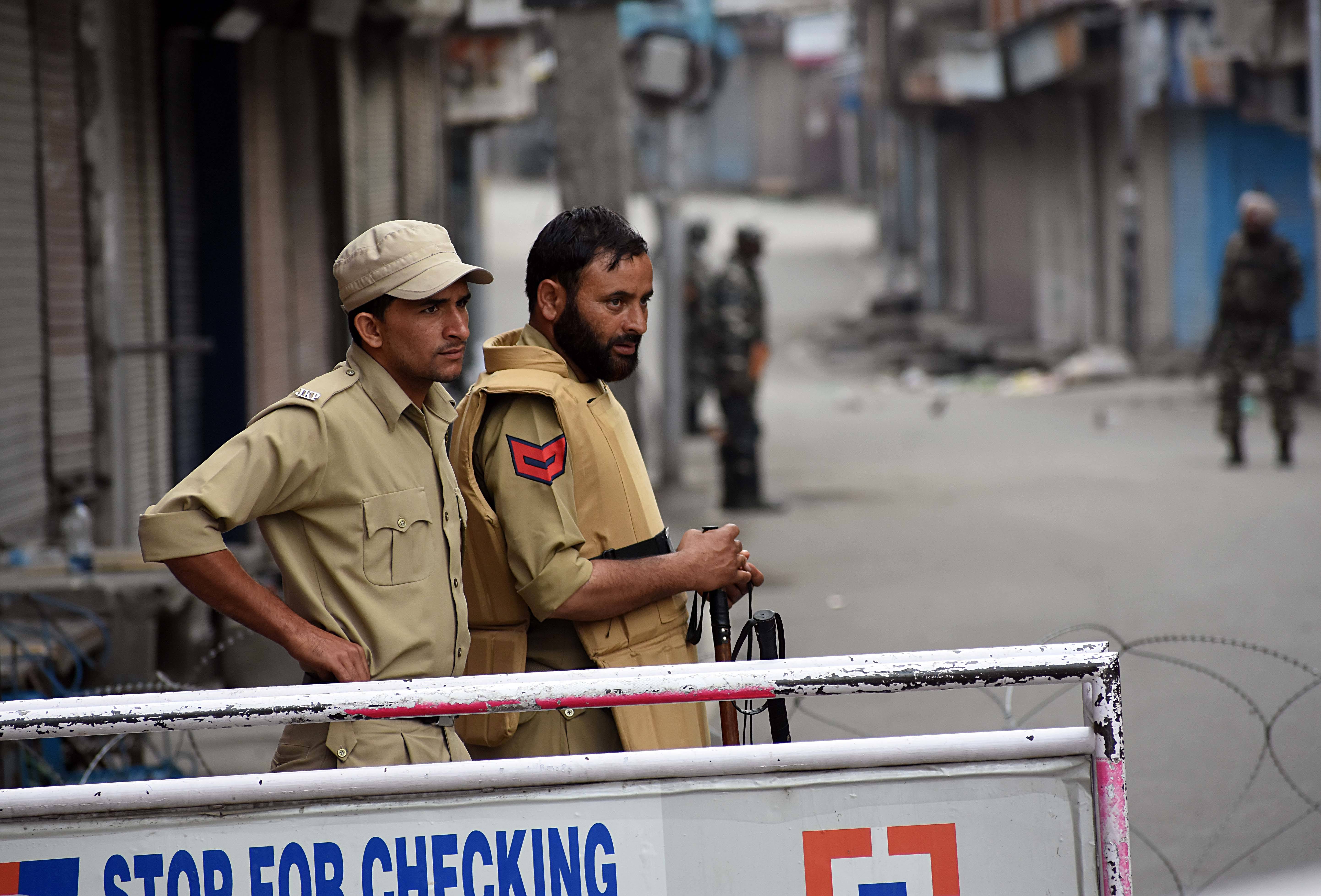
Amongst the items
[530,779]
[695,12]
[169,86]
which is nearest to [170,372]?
[169,86]

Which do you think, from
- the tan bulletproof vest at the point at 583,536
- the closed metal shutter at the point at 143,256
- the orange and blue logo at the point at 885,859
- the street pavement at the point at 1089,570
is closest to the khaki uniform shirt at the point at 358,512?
the tan bulletproof vest at the point at 583,536

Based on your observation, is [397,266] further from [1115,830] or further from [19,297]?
[19,297]

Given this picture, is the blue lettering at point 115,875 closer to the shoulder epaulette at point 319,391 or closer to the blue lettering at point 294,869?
the blue lettering at point 294,869

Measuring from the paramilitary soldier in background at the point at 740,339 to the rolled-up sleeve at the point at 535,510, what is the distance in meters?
8.12

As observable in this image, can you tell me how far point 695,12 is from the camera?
1917 centimetres

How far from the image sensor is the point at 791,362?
2656cm

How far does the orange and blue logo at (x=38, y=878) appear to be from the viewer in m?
2.06

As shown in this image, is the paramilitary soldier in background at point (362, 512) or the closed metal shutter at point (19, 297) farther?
the closed metal shutter at point (19, 297)

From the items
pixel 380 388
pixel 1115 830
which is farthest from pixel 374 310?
pixel 1115 830

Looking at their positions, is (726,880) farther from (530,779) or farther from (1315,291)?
(1315,291)

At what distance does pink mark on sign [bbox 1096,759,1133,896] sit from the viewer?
6.79 ft

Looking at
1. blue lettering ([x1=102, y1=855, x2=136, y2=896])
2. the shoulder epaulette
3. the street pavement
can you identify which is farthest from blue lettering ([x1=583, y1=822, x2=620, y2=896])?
the street pavement

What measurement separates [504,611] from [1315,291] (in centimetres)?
1789

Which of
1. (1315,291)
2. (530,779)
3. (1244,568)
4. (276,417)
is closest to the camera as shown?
(530,779)
